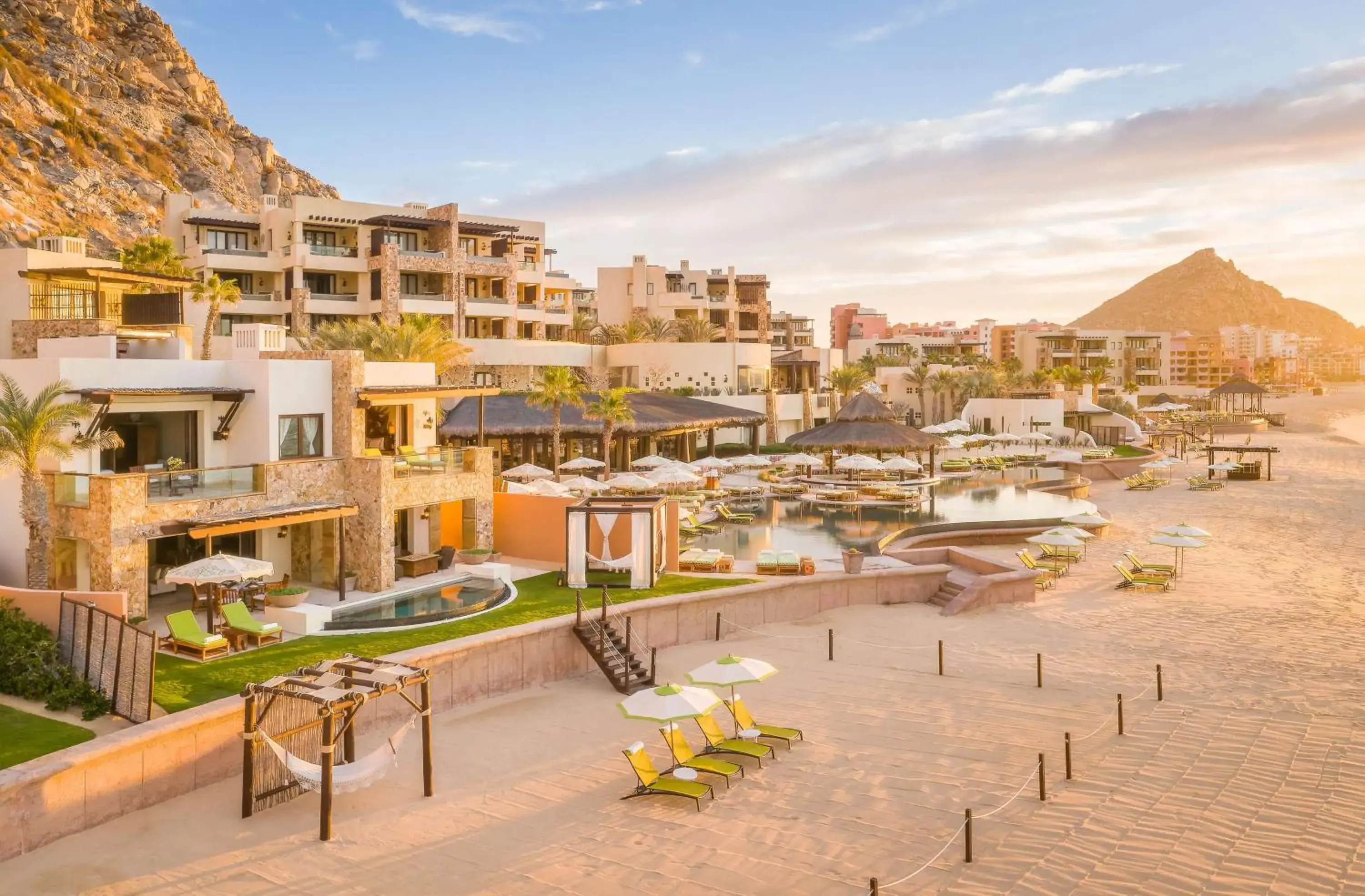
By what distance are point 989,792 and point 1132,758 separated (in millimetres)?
2896

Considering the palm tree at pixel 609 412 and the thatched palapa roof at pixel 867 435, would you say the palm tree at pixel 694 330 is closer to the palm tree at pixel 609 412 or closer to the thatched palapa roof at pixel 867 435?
the thatched palapa roof at pixel 867 435

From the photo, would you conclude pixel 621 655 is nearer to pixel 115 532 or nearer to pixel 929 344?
pixel 115 532

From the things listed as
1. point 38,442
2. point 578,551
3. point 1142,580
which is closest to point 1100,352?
point 1142,580

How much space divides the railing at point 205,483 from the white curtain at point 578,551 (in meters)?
7.32

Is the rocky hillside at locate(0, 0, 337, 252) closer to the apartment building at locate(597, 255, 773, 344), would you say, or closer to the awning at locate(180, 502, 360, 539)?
the apartment building at locate(597, 255, 773, 344)

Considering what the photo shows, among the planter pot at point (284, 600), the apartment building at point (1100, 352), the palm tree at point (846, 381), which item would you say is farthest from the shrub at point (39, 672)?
the apartment building at point (1100, 352)

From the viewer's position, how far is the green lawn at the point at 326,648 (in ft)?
52.5

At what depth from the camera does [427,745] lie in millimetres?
14203

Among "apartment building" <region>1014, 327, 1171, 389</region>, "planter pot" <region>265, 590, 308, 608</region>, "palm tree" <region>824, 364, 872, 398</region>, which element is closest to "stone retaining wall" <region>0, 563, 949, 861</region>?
"planter pot" <region>265, 590, 308, 608</region>

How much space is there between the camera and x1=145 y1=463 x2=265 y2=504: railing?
20.4 meters

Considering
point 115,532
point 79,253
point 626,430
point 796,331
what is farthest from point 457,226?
point 796,331

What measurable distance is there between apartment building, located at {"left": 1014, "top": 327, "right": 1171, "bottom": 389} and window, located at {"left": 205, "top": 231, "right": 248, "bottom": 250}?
88.8m

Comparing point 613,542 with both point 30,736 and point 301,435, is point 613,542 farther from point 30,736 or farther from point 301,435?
point 30,736

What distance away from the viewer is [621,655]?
20.2 m
